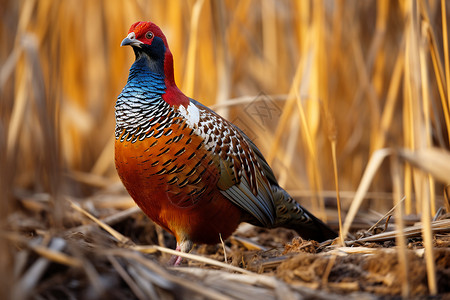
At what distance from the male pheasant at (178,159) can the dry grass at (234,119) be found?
0.32 metres

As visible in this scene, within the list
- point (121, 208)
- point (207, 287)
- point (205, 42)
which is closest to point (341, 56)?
point (205, 42)

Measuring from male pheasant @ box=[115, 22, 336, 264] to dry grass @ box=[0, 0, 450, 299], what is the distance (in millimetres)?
318

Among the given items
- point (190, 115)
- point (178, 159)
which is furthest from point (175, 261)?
point (190, 115)

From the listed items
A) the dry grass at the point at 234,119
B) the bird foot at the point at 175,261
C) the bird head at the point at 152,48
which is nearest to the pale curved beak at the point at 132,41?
the bird head at the point at 152,48

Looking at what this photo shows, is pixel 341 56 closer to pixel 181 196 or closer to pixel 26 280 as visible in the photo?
pixel 181 196

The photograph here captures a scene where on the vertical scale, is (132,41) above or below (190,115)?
above

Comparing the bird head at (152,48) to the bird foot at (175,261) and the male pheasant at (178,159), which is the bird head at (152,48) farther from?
the bird foot at (175,261)

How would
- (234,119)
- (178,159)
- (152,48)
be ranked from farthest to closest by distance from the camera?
(234,119) → (152,48) → (178,159)

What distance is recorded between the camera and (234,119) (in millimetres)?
3805

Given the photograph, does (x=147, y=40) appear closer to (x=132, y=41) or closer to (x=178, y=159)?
(x=132, y=41)

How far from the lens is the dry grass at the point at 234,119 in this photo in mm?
1760

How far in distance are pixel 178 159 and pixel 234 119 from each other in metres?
1.33

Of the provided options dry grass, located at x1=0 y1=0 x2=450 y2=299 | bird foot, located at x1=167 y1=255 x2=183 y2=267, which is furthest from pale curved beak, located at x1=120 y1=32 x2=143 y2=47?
bird foot, located at x1=167 y1=255 x2=183 y2=267

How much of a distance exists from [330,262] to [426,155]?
26.6 inches
